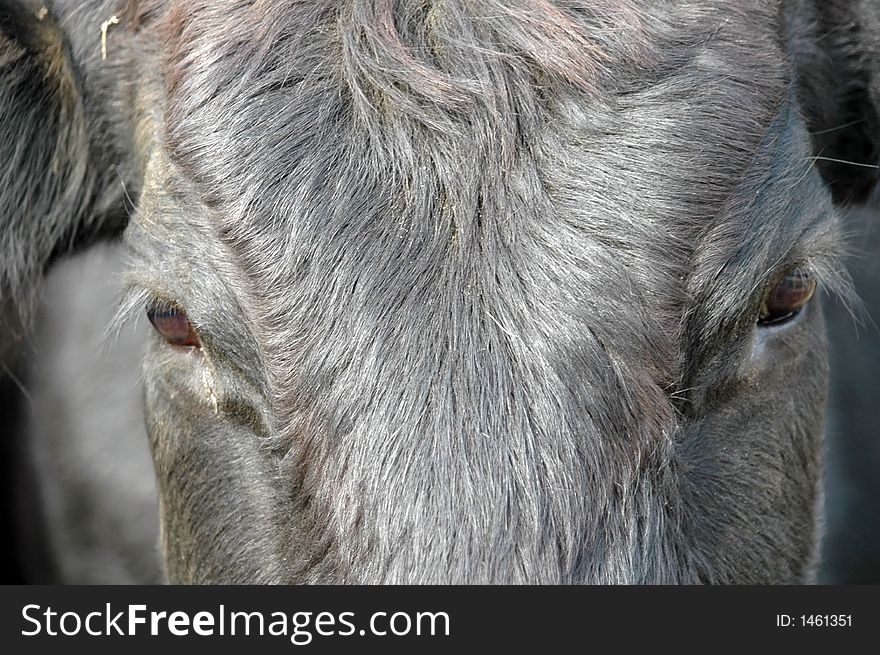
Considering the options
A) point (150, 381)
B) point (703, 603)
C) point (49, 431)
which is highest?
point (150, 381)

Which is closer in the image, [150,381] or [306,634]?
[306,634]

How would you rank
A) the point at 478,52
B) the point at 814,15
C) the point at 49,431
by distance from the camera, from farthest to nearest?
the point at 49,431 < the point at 814,15 < the point at 478,52

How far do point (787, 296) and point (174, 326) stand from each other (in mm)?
1294

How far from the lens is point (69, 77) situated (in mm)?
2736

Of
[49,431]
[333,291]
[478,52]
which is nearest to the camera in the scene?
[333,291]

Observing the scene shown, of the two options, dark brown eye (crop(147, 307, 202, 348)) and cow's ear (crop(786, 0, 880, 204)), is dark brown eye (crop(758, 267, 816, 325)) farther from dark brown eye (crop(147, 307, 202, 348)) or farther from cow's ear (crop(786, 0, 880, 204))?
dark brown eye (crop(147, 307, 202, 348))

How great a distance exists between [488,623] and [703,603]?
1.55 ft

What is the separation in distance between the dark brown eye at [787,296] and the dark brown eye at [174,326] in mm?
1182

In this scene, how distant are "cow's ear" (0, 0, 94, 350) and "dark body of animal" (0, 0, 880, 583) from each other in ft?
1.62

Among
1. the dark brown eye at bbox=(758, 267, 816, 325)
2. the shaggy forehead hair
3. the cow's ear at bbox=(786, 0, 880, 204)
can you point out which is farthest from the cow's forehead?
the cow's ear at bbox=(786, 0, 880, 204)

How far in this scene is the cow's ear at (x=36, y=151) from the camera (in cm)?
267

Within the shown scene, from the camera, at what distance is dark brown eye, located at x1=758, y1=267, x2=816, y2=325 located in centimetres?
222

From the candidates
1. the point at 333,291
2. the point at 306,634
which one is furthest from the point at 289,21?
the point at 306,634

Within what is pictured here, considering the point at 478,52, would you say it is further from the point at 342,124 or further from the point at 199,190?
the point at 199,190
